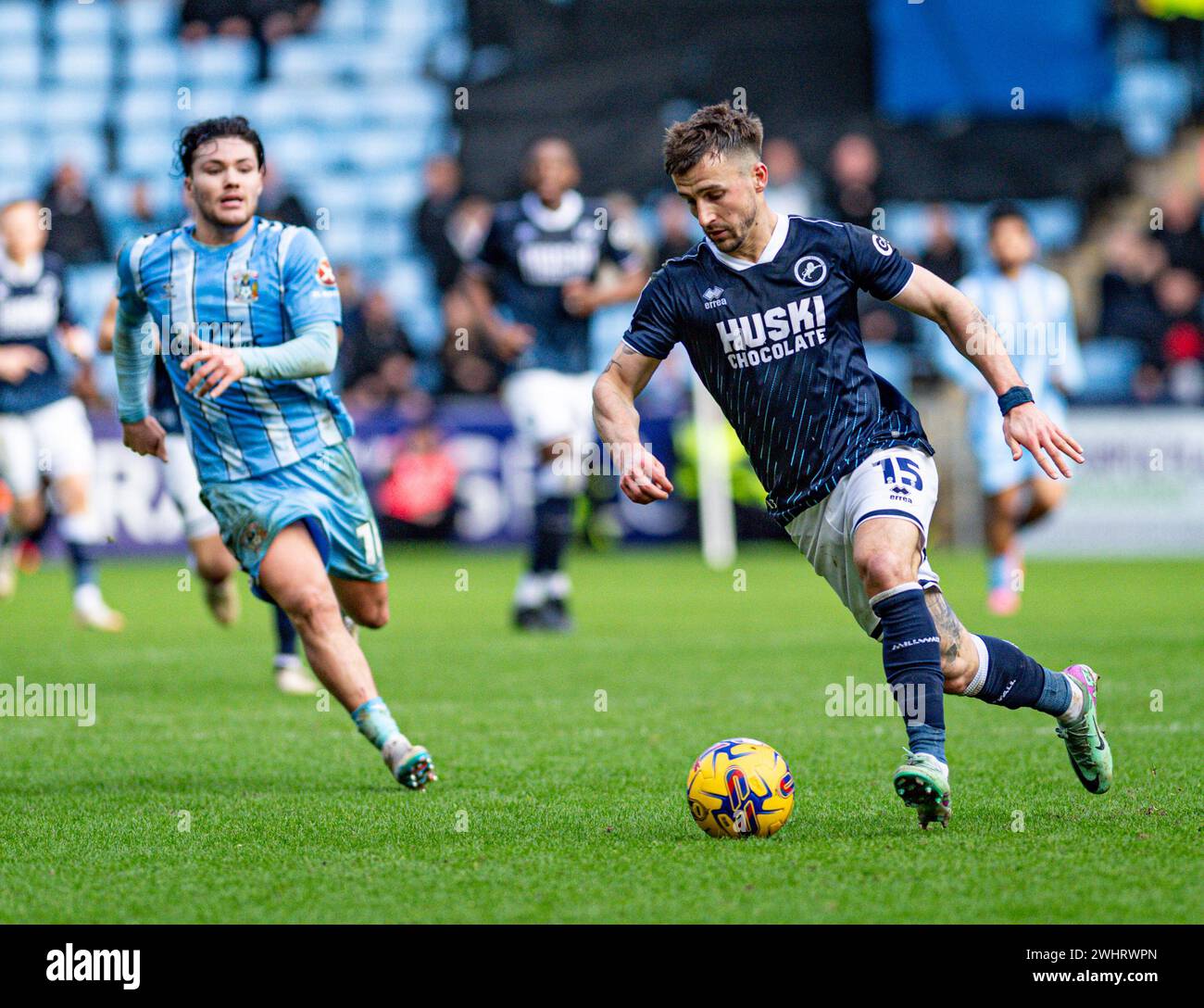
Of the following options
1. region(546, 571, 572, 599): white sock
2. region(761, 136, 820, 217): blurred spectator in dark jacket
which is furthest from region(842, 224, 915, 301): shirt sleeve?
region(761, 136, 820, 217): blurred spectator in dark jacket

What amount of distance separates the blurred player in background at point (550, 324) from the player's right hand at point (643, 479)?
6.42 m

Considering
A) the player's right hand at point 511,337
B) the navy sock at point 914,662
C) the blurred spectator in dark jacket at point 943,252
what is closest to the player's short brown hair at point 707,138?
the navy sock at point 914,662

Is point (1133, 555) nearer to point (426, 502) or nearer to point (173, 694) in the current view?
point (426, 502)

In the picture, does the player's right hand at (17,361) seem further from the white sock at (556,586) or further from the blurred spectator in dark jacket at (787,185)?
the blurred spectator in dark jacket at (787,185)

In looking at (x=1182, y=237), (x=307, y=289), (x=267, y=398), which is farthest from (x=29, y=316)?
(x=1182, y=237)

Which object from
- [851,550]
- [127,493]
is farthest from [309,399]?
[127,493]

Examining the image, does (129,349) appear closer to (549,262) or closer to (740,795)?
(740,795)

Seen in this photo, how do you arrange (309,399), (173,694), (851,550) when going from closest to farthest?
(851,550)
(309,399)
(173,694)

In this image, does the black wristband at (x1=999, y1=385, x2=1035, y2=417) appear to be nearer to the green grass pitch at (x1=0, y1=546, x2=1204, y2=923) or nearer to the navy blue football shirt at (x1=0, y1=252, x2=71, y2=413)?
the green grass pitch at (x1=0, y1=546, x2=1204, y2=923)

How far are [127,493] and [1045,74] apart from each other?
11.8 metres

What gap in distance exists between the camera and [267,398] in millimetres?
6367

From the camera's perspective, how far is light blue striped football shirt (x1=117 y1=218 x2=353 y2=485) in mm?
6285

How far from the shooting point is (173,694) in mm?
8828

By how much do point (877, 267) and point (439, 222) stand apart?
48.4 feet
